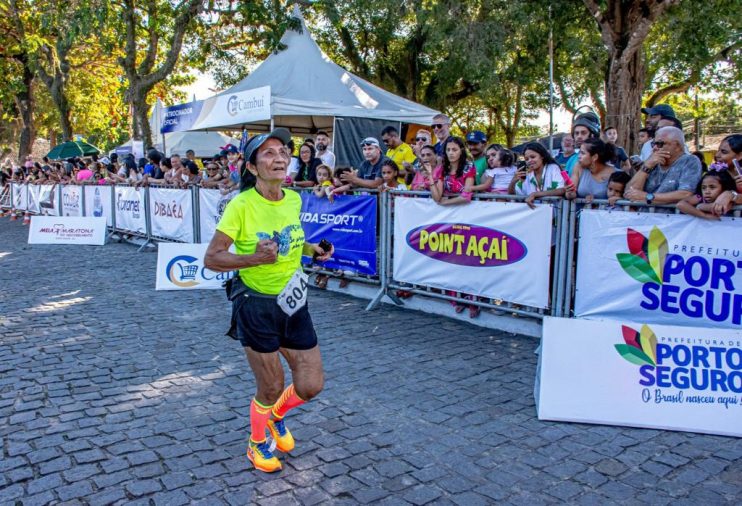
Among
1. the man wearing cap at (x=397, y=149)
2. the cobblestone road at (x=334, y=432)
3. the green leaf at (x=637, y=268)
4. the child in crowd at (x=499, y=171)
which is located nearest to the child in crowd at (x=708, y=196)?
the green leaf at (x=637, y=268)

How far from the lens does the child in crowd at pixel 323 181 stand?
28.3 ft

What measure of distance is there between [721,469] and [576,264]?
2593mm

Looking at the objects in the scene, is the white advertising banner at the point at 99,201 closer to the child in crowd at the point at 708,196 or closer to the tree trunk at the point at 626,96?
the tree trunk at the point at 626,96

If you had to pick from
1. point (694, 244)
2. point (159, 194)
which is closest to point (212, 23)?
point (159, 194)

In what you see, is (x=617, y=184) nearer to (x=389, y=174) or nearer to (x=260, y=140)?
(x=389, y=174)

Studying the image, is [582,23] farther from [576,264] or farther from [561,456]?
[561,456]

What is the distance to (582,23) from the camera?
52.3 feet

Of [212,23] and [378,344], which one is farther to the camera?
[212,23]

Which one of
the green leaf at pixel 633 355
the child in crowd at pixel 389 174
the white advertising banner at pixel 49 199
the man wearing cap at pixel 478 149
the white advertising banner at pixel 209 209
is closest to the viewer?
the green leaf at pixel 633 355

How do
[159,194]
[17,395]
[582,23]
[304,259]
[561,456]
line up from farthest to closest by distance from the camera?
[582,23], [159,194], [304,259], [17,395], [561,456]

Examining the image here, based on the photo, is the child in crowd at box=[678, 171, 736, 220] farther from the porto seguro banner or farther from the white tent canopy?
the white tent canopy

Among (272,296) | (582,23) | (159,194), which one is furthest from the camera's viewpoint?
(582,23)

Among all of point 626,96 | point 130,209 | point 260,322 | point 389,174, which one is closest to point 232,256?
point 260,322

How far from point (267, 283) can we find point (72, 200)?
15.9 m
